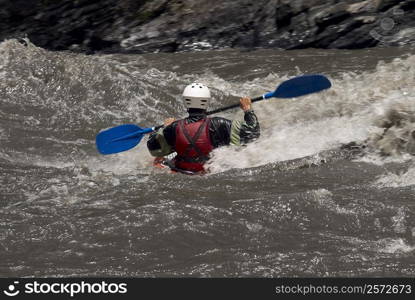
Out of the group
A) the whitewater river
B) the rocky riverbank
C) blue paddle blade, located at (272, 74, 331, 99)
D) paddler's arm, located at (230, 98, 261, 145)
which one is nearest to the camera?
the whitewater river

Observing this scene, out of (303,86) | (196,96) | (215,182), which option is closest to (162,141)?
(196,96)

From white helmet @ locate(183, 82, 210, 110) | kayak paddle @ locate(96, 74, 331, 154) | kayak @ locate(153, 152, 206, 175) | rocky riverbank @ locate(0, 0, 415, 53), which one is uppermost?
white helmet @ locate(183, 82, 210, 110)

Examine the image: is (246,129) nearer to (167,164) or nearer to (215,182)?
(215,182)

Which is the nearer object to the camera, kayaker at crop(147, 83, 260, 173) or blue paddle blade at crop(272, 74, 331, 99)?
kayaker at crop(147, 83, 260, 173)

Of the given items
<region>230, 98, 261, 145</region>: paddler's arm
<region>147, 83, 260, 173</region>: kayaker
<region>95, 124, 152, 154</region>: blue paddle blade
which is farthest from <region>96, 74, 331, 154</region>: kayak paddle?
<region>230, 98, 261, 145</region>: paddler's arm

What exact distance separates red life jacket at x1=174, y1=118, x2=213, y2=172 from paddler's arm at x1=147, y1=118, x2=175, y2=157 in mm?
128

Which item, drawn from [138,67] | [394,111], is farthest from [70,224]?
[138,67]

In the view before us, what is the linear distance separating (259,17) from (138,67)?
260 centimetres

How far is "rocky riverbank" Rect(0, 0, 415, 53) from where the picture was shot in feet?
47.1

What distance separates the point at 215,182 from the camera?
26.1 ft

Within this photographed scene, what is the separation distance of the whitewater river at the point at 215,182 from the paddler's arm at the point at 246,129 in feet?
0.77

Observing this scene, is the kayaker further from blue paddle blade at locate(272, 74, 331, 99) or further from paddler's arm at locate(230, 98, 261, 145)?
blue paddle blade at locate(272, 74, 331, 99)

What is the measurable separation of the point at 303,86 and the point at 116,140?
209cm

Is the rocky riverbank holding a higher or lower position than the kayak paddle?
lower
